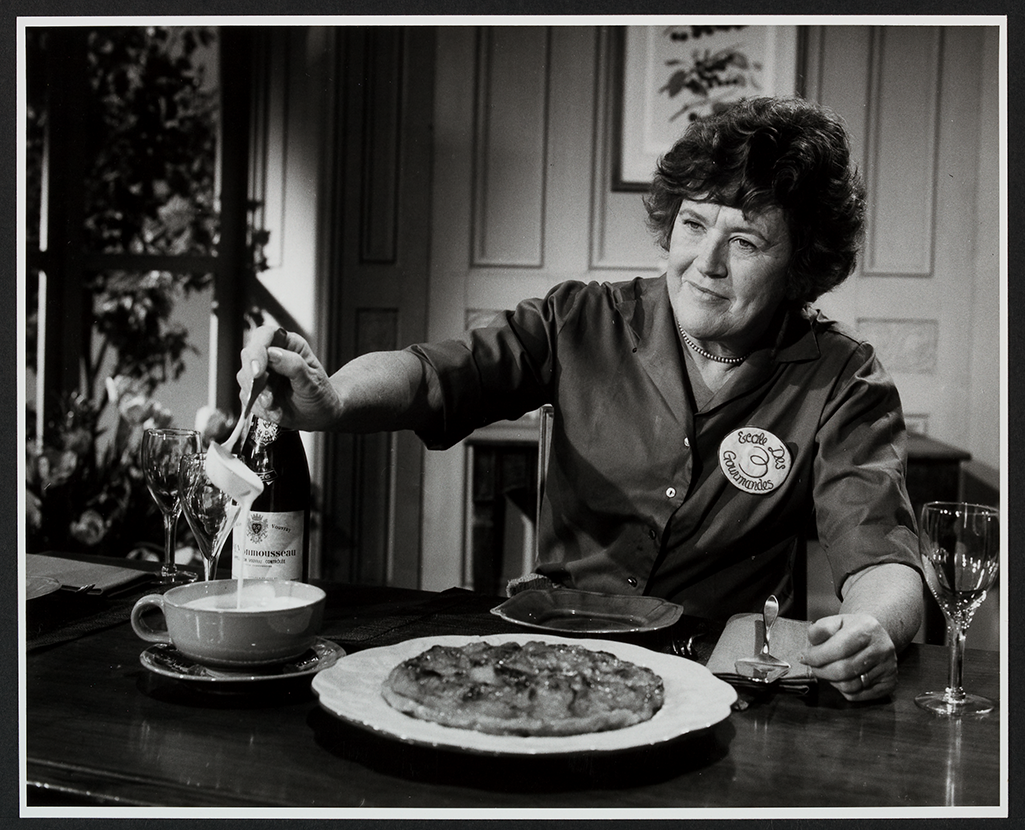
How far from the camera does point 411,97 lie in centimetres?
199

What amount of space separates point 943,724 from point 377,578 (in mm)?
1450

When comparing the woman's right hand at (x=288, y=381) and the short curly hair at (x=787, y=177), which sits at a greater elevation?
the short curly hair at (x=787, y=177)

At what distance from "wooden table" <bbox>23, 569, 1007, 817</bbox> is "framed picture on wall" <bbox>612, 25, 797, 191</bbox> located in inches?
32.0

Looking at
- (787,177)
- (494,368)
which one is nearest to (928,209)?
(787,177)

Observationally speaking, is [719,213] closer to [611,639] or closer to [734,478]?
[734,478]

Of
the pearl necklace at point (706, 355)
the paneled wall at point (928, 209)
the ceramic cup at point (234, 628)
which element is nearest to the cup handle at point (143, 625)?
the ceramic cup at point (234, 628)

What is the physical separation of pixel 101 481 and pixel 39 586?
54 centimetres

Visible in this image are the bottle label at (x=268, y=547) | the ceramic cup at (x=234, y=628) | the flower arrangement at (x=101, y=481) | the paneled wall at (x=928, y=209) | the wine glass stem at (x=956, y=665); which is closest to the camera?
the ceramic cup at (x=234, y=628)

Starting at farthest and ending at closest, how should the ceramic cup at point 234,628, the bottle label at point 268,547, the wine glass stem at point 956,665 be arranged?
1. the bottle label at point 268,547
2. the wine glass stem at point 956,665
3. the ceramic cup at point 234,628

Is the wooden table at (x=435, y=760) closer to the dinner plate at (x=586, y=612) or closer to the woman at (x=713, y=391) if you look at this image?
the dinner plate at (x=586, y=612)

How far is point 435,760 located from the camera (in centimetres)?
79

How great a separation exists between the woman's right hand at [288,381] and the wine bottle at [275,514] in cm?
4

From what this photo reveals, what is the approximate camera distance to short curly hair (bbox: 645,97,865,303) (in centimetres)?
139

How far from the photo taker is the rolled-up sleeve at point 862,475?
1226 mm
